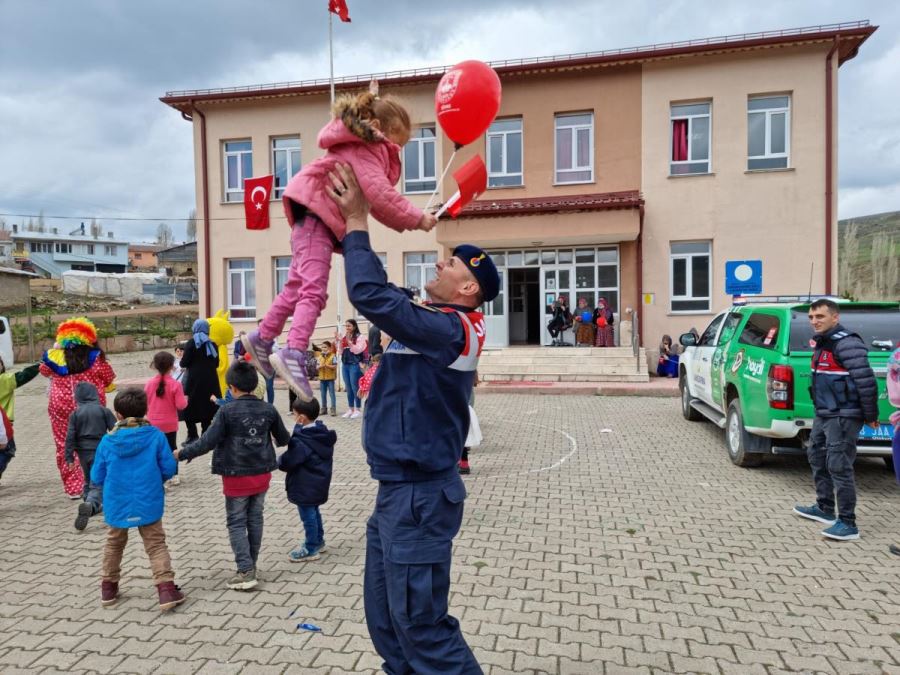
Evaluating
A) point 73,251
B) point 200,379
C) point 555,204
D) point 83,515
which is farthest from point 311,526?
point 73,251

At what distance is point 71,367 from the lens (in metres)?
6.23

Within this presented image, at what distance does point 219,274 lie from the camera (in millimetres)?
22906

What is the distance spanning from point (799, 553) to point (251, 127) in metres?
22.1

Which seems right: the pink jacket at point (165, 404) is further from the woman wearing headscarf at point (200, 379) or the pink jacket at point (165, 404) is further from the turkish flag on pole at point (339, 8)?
the turkish flag on pole at point (339, 8)

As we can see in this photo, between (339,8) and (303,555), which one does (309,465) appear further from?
(339,8)

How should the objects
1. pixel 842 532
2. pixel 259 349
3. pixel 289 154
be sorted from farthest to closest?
pixel 289 154, pixel 842 532, pixel 259 349

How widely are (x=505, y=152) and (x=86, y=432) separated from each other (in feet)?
57.6

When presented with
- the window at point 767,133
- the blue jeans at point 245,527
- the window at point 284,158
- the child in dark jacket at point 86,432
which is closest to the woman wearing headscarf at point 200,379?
the child in dark jacket at point 86,432

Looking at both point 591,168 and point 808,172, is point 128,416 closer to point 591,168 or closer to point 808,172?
point 591,168

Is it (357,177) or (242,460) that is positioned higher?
(357,177)

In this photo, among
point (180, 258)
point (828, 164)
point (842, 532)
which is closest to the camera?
point (842, 532)

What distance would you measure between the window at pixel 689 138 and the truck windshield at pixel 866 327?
13474mm

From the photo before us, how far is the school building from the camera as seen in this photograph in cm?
1852

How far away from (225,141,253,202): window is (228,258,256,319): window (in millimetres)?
2364
